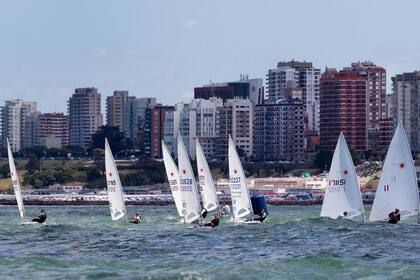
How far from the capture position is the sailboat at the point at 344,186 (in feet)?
281

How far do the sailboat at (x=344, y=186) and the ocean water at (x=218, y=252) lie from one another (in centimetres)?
97

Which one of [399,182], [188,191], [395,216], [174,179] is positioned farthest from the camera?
[174,179]

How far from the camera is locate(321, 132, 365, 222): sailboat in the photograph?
85.6 m

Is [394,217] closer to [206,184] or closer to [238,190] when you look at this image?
[238,190]

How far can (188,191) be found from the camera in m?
88.4

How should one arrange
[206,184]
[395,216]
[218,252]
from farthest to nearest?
[206,184] < [395,216] < [218,252]

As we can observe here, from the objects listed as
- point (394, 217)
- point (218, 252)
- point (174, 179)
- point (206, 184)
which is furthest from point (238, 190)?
point (218, 252)

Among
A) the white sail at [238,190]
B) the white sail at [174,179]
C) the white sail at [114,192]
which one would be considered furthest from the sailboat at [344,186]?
the white sail at [114,192]

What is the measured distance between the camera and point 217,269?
56812 millimetres

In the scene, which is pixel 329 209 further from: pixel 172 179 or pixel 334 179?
pixel 172 179

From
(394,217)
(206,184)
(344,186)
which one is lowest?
(394,217)

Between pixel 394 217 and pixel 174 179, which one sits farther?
pixel 174 179

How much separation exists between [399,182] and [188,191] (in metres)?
Result: 13.8

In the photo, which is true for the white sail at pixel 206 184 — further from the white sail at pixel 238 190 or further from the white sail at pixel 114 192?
the white sail at pixel 114 192
